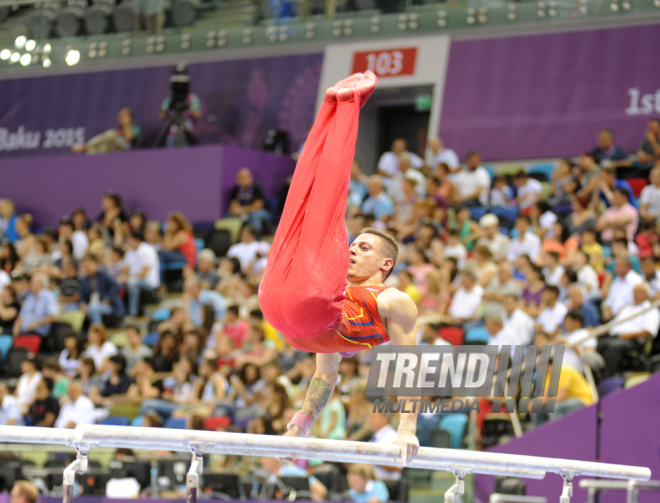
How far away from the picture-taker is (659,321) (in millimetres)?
7020

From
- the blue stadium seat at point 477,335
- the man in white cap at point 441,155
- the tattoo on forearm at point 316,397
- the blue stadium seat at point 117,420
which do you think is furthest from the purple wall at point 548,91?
the tattoo on forearm at point 316,397

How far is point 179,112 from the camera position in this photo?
40.2 ft

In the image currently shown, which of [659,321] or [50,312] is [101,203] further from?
[659,321]

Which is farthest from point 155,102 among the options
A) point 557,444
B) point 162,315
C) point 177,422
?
point 557,444

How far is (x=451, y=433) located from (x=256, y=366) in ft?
6.86

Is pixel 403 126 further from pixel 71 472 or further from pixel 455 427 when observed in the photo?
pixel 71 472

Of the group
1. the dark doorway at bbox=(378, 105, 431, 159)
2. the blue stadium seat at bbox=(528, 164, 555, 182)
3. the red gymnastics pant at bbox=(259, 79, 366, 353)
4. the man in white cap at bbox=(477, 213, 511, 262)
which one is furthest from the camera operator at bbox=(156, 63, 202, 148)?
the red gymnastics pant at bbox=(259, 79, 366, 353)

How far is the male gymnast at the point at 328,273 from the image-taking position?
12.9 feet

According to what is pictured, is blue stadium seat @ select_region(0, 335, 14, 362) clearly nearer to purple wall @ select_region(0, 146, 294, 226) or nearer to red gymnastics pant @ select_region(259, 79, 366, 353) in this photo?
purple wall @ select_region(0, 146, 294, 226)

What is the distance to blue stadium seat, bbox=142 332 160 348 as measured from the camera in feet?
31.4

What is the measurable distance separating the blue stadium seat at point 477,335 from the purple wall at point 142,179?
178 inches

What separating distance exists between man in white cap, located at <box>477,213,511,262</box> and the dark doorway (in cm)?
421

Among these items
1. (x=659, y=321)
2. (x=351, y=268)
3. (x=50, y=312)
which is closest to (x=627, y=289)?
A: (x=659, y=321)

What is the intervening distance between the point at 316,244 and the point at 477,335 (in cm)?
407
